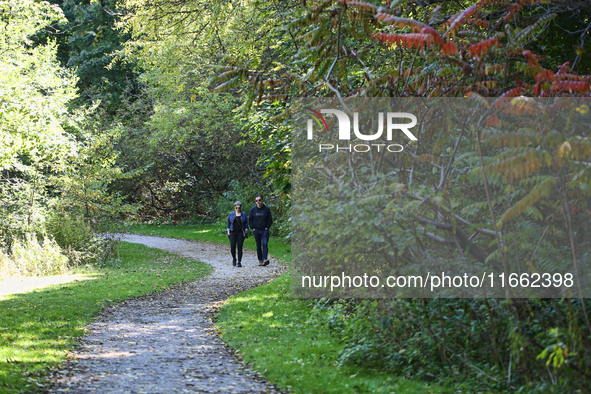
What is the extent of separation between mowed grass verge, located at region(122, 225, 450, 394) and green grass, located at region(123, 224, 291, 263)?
8.52 m

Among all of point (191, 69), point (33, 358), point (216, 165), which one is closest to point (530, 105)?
point (33, 358)

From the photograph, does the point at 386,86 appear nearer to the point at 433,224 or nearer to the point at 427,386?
the point at 433,224

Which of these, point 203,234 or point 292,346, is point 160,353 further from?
point 203,234

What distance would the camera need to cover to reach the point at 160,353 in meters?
8.05

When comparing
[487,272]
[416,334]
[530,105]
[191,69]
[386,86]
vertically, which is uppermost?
[191,69]

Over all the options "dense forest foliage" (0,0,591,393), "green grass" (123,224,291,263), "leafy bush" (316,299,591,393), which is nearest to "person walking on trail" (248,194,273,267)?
"green grass" (123,224,291,263)

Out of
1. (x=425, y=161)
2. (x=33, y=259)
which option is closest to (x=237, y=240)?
(x=33, y=259)

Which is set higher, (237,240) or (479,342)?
(237,240)

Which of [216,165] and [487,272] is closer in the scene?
[487,272]

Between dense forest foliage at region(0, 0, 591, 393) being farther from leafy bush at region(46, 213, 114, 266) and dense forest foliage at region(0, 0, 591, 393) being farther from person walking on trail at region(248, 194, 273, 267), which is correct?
person walking on trail at region(248, 194, 273, 267)

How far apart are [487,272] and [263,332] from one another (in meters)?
3.95

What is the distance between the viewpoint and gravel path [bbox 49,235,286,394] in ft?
21.3

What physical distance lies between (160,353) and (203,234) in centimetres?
2188

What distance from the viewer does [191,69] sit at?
2603 centimetres
